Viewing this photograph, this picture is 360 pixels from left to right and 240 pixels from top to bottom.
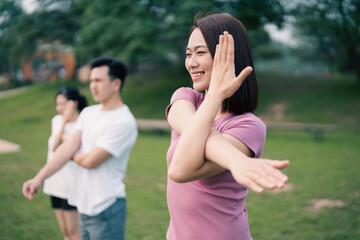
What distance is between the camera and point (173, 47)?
18969 mm

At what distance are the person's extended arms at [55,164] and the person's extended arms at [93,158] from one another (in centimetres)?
15

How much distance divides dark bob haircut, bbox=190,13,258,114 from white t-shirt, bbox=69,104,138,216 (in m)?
1.37

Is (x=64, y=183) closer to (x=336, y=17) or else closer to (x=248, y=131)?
(x=248, y=131)

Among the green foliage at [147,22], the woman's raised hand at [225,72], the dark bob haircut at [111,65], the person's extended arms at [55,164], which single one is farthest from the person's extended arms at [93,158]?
the green foliage at [147,22]

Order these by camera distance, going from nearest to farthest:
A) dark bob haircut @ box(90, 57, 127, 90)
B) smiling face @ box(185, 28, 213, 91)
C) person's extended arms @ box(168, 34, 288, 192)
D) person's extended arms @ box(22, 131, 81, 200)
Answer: person's extended arms @ box(168, 34, 288, 192)
smiling face @ box(185, 28, 213, 91)
person's extended arms @ box(22, 131, 81, 200)
dark bob haircut @ box(90, 57, 127, 90)

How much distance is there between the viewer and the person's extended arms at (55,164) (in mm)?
Result: 2555

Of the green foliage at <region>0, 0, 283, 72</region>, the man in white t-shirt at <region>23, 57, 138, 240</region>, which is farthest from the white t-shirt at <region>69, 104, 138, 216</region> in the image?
the green foliage at <region>0, 0, 283, 72</region>

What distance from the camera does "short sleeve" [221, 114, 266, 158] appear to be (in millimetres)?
1488

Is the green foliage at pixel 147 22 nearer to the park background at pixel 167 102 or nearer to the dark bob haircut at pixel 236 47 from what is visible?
the park background at pixel 167 102

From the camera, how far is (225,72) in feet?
4.47

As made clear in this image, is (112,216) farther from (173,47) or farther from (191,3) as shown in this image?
(173,47)

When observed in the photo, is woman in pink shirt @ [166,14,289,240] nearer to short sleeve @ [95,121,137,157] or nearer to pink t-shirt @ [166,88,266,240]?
pink t-shirt @ [166,88,266,240]

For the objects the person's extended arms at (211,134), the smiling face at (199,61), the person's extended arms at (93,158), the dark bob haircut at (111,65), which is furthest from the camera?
the dark bob haircut at (111,65)

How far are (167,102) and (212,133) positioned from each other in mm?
18283
